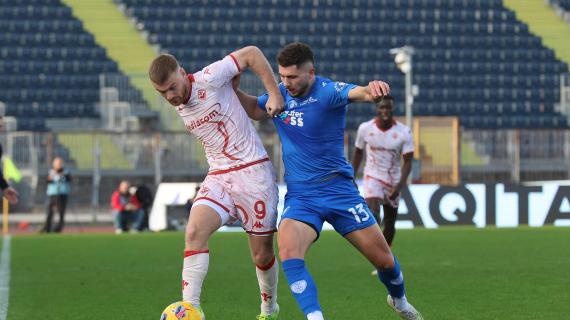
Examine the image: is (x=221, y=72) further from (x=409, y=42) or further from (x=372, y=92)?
(x=409, y=42)

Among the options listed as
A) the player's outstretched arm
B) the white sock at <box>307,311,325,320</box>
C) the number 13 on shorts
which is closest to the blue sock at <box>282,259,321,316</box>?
the white sock at <box>307,311,325,320</box>

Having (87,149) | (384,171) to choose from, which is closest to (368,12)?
(87,149)

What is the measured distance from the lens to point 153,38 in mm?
36562

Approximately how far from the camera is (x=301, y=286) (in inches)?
276

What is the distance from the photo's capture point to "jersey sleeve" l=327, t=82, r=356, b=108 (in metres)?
7.37

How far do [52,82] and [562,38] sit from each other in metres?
17.2

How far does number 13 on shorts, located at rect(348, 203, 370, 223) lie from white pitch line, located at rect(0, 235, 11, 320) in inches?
138

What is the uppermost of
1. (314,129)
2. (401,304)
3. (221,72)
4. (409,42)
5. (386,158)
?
(409,42)

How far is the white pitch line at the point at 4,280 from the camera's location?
32.8ft

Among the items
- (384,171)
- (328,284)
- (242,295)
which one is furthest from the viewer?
(384,171)

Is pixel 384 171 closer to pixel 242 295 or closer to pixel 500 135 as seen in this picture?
pixel 242 295

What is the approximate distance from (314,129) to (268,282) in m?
1.39

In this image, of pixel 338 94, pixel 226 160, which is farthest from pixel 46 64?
pixel 338 94

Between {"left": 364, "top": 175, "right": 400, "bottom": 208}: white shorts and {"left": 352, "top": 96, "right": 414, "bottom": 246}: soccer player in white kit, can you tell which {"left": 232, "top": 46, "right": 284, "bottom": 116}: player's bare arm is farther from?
{"left": 364, "top": 175, "right": 400, "bottom": 208}: white shorts
